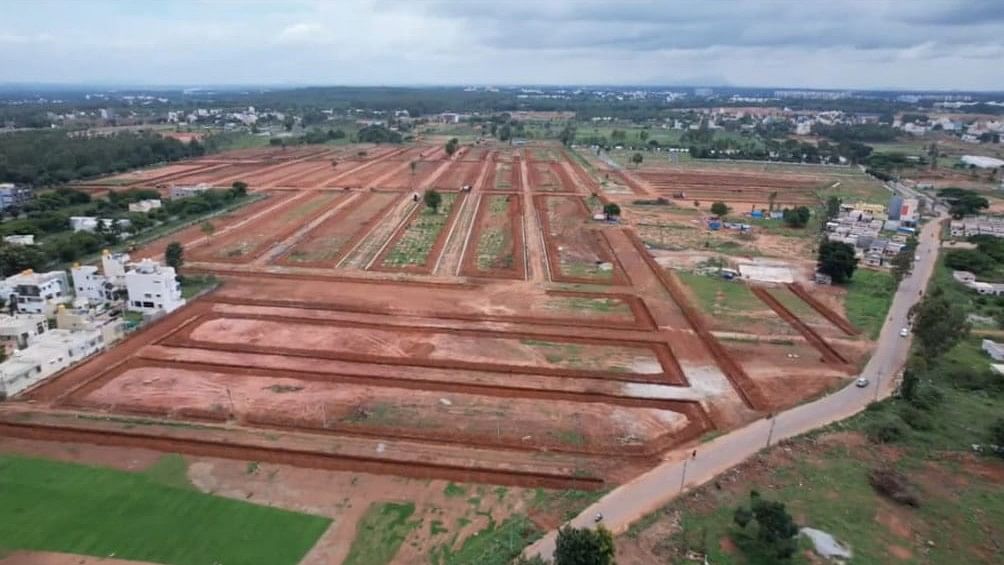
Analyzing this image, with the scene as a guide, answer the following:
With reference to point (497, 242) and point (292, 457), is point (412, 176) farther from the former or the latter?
point (292, 457)

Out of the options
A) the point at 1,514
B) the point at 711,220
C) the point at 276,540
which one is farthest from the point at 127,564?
the point at 711,220

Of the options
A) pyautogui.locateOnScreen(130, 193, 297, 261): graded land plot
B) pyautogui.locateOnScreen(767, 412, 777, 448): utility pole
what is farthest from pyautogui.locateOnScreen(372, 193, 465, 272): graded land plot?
pyautogui.locateOnScreen(767, 412, 777, 448): utility pole

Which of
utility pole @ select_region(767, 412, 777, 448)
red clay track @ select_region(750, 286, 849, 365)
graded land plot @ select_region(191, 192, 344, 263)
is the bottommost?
utility pole @ select_region(767, 412, 777, 448)

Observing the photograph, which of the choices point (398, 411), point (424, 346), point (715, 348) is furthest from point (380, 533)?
point (715, 348)

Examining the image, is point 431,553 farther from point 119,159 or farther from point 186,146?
point 186,146

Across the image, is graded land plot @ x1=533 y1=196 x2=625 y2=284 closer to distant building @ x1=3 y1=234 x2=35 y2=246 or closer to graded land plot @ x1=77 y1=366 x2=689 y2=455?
graded land plot @ x1=77 y1=366 x2=689 y2=455
